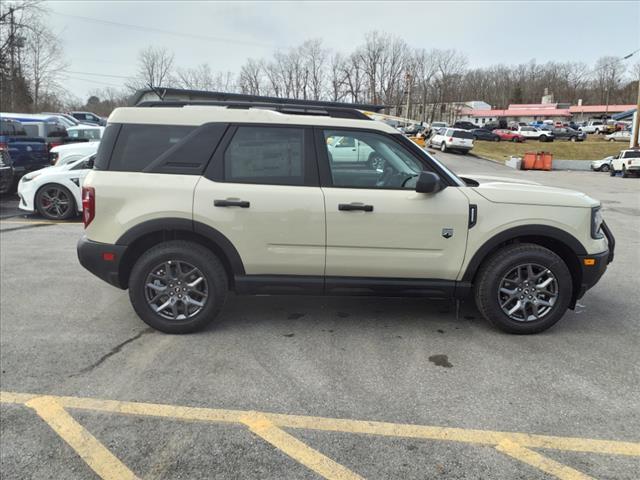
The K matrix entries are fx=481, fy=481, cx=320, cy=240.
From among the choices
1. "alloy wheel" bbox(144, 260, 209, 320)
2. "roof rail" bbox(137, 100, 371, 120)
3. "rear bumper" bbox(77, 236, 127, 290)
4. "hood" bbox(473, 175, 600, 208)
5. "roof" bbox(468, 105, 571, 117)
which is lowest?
"alloy wheel" bbox(144, 260, 209, 320)

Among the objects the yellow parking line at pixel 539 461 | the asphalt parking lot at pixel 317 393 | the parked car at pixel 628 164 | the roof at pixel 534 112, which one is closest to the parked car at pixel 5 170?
the asphalt parking lot at pixel 317 393

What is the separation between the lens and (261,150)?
13.3 ft

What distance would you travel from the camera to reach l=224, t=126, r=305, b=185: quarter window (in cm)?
404

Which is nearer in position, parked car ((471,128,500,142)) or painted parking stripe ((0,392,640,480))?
painted parking stripe ((0,392,640,480))

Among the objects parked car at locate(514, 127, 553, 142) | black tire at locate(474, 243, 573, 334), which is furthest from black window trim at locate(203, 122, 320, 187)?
parked car at locate(514, 127, 553, 142)

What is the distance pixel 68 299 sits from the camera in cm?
517

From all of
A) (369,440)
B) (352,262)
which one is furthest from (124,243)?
(369,440)

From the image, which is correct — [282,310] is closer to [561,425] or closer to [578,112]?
[561,425]

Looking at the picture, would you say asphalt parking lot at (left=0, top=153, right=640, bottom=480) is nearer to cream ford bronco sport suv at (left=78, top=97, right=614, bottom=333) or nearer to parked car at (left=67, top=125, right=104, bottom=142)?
cream ford bronco sport suv at (left=78, top=97, right=614, bottom=333)

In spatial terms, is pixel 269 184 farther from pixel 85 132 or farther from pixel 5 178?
pixel 85 132

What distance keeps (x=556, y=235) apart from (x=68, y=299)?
4.87 metres

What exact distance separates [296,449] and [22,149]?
1360cm

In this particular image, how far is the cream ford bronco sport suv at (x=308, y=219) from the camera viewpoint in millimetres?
3967

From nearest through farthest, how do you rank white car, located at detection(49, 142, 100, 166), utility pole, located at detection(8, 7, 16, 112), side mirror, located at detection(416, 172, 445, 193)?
1. side mirror, located at detection(416, 172, 445, 193)
2. white car, located at detection(49, 142, 100, 166)
3. utility pole, located at detection(8, 7, 16, 112)
